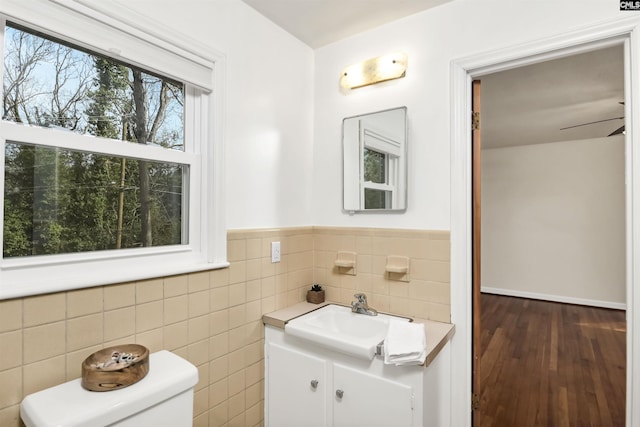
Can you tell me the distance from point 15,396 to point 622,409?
3.41 m

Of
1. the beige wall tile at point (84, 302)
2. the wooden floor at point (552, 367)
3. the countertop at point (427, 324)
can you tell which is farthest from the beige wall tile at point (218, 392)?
the wooden floor at point (552, 367)

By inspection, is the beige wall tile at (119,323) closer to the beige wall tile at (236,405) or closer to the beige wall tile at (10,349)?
the beige wall tile at (10,349)

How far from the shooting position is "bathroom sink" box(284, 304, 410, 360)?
1.45 metres

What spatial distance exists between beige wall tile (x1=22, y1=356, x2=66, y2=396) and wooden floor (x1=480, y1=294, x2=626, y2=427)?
235 cm

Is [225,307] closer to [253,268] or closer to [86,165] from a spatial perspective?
[253,268]

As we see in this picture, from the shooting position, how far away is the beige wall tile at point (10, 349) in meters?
1.02

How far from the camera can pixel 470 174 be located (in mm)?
1784

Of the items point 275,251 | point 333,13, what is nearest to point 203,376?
point 275,251

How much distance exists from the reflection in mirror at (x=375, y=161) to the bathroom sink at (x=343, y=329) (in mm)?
642

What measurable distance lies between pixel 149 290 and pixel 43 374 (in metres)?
0.41

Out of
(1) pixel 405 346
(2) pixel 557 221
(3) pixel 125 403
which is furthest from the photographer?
(2) pixel 557 221

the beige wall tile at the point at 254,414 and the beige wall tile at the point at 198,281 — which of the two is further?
the beige wall tile at the point at 254,414

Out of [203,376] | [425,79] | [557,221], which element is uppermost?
[425,79]

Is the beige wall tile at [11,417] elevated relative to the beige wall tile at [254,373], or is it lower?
elevated
